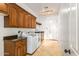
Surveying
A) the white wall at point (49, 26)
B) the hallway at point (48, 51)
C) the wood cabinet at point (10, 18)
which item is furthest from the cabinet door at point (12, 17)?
the white wall at point (49, 26)

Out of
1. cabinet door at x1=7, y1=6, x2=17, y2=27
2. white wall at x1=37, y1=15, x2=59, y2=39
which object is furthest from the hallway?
white wall at x1=37, y1=15, x2=59, y2=39

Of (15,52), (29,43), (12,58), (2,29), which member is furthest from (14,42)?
(12,58)

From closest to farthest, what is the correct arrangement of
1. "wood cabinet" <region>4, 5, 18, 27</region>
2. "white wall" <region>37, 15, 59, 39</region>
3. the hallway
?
1. "wood cabinet" <region>4, 5, 18, 27</region>
2. the hallway
3. "white wall" <region>37, 15, 59, 39</region>

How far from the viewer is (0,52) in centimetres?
295

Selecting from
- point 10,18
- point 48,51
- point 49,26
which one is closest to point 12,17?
point 10,18

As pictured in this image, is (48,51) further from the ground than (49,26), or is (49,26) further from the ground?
(49,26)

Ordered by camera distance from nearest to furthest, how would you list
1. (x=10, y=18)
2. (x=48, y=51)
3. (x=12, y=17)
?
(x=10, y=18) < (x=12, y=17) < (x=48, y=51)

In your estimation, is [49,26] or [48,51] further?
[49,26]

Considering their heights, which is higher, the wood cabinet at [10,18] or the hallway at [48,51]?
the wood cabinet at [10,18]

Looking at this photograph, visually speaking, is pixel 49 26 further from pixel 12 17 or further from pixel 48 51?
pixel 12 17

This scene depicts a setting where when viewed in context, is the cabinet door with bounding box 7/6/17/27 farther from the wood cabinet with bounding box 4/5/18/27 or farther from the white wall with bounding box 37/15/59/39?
the white wall with bounding box 37/15/59/39

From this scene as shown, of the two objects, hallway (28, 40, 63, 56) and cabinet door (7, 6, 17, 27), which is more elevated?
cabinet door (7, 6, 17, 27)

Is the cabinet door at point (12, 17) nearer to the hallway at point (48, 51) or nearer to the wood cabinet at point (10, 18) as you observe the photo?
the wood cabinet at point (10, 18)

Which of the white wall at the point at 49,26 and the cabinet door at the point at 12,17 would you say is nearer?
the cabinet door at the point at 12,17
